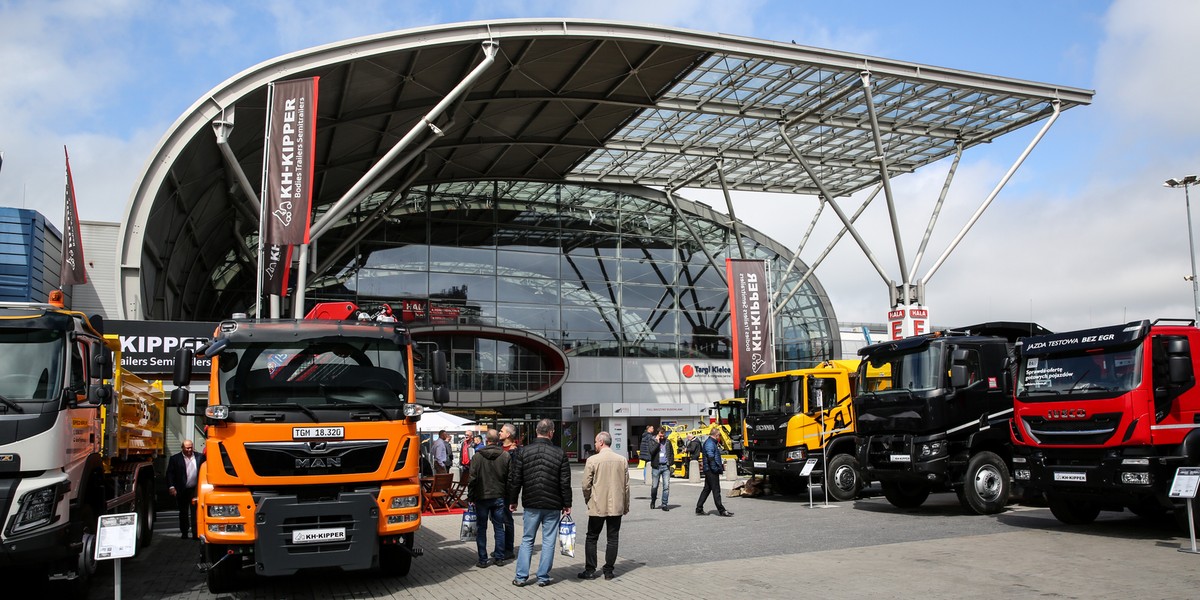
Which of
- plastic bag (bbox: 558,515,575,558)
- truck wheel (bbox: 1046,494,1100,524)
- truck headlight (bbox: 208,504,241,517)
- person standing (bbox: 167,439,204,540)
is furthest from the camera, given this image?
person standing (bbox: 167,439,204,540)

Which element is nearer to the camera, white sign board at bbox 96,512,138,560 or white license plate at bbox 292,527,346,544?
white sign board at bbox 96,512,138,560

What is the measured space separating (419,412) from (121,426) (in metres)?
5.14

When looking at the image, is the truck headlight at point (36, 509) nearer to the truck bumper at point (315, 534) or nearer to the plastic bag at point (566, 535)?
the truck bumper at point (315, 534)

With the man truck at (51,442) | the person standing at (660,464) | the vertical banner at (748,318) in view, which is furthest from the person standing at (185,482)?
the vertical banner at (748,318)

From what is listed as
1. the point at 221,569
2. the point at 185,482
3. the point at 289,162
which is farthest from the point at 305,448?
the point at 289,162

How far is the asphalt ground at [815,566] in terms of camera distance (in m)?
8.51

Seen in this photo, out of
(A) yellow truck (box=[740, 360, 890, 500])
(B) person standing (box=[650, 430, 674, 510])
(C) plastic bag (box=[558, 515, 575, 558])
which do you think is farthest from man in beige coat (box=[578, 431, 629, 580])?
(A) yellow truck (box=[740, 360, 890, 500])

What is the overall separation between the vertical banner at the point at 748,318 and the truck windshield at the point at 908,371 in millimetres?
12647

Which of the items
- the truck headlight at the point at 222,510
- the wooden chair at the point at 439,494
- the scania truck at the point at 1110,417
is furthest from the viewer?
the wooden chair at the point at 439,494

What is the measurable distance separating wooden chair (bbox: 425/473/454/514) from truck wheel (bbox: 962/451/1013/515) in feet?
31.0

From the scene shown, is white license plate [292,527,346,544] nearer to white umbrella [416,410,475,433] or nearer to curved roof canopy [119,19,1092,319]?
white umbrella [416,410,475,433]

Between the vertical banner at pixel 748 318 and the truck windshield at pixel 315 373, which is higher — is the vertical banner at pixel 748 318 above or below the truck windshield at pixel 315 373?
above

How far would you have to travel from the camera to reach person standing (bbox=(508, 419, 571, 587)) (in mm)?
9027

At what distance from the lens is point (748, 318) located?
29234 mm
